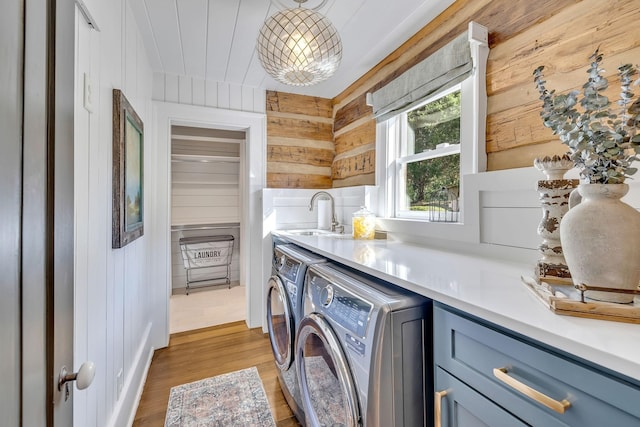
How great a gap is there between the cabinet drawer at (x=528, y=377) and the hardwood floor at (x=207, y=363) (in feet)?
4.27

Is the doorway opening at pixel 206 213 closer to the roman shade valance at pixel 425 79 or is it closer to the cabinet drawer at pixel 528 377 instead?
the roman shade valance at pixel 425 79

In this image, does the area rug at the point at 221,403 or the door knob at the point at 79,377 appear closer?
the door knob at the point at 79,377

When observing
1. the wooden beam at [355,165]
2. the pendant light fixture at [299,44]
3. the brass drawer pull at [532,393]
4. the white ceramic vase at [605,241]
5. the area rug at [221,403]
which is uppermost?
the pendant light fixture at [299,44]

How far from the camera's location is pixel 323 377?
3.93 feet

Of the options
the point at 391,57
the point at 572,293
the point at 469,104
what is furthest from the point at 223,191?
the point at 572,293

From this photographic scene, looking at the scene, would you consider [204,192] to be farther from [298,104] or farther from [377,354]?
[377,354]

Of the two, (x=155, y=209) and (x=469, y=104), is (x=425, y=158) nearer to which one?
(x=469, y=104)

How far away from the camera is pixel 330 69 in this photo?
1.55m

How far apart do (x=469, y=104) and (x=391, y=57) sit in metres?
0.92

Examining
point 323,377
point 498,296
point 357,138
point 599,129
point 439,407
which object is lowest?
point 323,377

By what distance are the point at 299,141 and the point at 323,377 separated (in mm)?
2309

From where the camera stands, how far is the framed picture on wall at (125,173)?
1.38 meters

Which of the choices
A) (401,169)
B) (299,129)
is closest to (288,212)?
(299,129)

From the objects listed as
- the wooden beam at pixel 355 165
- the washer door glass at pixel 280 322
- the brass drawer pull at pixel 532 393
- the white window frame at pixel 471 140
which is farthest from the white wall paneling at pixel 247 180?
the brass drawer pull at pixel 532 393
